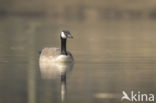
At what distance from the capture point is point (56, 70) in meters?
18.5

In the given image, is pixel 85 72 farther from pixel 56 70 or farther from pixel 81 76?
pixel 56 70

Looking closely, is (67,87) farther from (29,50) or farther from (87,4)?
(87,4)

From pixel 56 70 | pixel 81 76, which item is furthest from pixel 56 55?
pixel 81 76

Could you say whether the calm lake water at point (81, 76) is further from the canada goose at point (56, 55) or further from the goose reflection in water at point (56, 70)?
the canada goose at point (56, 55)

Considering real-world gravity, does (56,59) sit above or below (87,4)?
below

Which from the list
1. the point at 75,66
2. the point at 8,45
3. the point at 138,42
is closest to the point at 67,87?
the point at 75,66

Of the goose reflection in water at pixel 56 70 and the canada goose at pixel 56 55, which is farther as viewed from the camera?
the canada goose at pixel 56 55

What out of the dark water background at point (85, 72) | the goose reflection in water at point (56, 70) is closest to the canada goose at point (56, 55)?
the goose reflection in water at point (56, 70)

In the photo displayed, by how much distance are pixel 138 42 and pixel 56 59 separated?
1000 centimetres

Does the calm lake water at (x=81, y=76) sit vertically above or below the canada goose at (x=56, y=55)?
below

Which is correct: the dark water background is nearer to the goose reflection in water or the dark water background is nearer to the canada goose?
the goose reflection in water

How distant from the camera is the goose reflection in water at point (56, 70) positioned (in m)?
16.6

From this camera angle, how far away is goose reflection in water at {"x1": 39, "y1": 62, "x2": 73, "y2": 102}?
1663 cm

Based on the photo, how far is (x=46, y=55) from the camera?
66.8 ft
